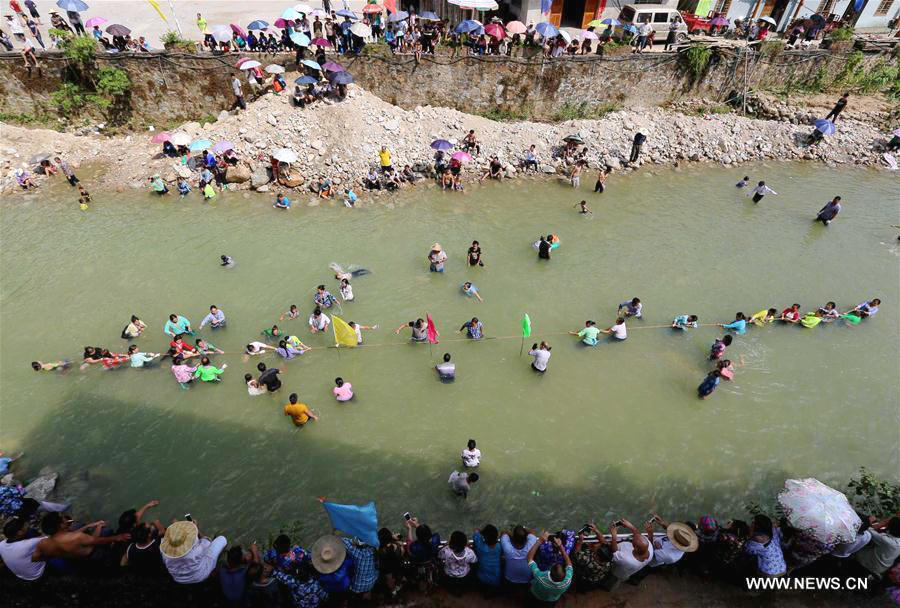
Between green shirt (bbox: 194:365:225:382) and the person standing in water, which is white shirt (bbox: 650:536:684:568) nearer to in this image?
green shirt (bbox: 194:365:225:382)

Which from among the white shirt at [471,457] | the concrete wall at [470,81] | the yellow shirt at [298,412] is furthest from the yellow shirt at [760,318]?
the concrete wall at [470,81]

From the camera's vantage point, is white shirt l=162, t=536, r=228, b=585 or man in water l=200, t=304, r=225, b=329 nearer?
white shirt l=162, t=536, r=228, b=585

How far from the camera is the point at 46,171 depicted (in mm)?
21719

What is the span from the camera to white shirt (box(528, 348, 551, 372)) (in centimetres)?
1338

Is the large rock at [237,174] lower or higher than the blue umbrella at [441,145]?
lower

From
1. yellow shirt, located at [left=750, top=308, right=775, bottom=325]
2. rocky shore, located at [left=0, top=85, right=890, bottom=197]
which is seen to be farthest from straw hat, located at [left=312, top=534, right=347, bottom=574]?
rocky shore, located at [left=0, top=85, right=890, bottom=197]

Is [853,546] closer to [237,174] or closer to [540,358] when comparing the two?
[540,358]

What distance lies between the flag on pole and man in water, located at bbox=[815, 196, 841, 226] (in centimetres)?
2413

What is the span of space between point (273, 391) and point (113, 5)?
37145 millimetres

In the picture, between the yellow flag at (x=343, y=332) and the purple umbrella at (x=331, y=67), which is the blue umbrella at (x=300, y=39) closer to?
the purple umbrella at (x=331, y=67)

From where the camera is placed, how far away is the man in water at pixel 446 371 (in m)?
13.3

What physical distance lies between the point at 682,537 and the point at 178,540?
29.2ft

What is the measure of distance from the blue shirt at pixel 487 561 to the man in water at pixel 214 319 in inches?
443

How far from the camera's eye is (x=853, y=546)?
27.0 feet
